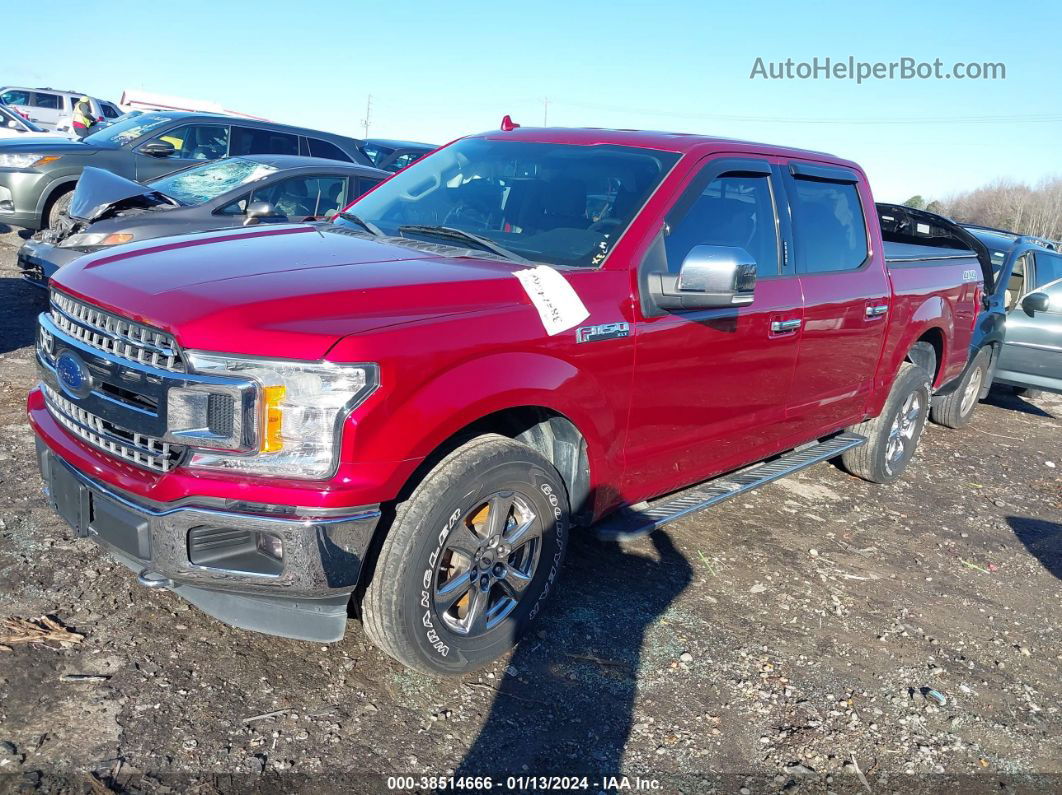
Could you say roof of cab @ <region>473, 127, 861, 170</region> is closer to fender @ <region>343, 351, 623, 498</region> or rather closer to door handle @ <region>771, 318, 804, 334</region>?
door handle @ <region>771, 318, 804, 334</region>

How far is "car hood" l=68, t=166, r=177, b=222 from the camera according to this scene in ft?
23.0

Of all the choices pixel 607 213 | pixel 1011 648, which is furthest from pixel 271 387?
pixel 1011 648

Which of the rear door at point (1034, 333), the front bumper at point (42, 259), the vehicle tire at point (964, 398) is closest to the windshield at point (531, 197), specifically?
the front bumper at point (42, 259)

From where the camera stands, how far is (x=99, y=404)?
278cm

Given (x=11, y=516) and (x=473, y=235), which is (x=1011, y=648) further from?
(x=11, y=516)

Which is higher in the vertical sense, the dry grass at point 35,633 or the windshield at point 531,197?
the windshield at point 531,197

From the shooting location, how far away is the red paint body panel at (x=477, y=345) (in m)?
2.59

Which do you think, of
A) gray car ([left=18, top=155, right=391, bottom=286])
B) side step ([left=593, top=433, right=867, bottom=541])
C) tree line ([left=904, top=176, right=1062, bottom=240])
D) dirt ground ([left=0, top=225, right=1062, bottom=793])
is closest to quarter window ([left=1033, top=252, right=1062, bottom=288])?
side step ([left=593, top=433, right=867, bottom=541])

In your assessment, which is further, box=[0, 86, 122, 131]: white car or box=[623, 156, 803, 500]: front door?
box=[0, 86, 122, 131]: white car

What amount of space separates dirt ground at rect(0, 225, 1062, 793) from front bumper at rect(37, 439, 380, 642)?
352mm

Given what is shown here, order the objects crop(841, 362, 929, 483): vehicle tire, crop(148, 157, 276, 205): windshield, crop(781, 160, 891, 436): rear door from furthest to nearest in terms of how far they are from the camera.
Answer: crop(148, 157, 276, 205): windshield
crop(841, 362, 929, 483): vehicle tire
crop(781, 160, 891, 436): rear door

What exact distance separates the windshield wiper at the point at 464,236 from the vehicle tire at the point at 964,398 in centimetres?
571

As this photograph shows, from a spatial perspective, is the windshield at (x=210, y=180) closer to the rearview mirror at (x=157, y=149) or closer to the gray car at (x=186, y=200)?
the gray car at (x=186, y=200)

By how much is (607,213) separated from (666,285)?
0.42m
